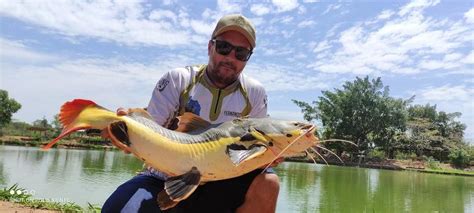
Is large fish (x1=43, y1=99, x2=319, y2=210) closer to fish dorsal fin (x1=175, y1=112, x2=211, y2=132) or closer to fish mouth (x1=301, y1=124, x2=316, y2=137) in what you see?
fish mouth (x1=301, y1=124, x2=316, y2=137)

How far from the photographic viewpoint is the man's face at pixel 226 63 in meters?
3.24

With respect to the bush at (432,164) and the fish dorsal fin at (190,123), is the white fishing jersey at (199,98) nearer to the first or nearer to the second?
the fish dorsal fin at (190,123)

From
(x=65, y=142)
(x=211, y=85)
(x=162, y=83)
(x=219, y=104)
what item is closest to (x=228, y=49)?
(x=211, y=85)

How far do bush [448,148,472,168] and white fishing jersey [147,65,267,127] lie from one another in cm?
4621

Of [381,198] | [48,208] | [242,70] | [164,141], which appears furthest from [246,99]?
[381,198]

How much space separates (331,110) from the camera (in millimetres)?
47438

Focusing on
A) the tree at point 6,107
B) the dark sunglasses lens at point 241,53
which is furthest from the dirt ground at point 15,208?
the tree at point 6,107

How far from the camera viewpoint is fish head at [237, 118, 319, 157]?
8.20ft

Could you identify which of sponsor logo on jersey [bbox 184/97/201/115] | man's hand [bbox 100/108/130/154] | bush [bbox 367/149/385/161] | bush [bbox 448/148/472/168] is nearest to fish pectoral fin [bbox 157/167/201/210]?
man's hand [bbox 100/108/130/154]

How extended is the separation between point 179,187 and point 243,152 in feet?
1.42

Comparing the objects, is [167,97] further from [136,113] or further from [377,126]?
[377,126]

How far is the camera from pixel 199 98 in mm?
3279

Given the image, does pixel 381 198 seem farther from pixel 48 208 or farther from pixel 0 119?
pixel 0 119

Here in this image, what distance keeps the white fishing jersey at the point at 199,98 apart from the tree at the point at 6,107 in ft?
172
